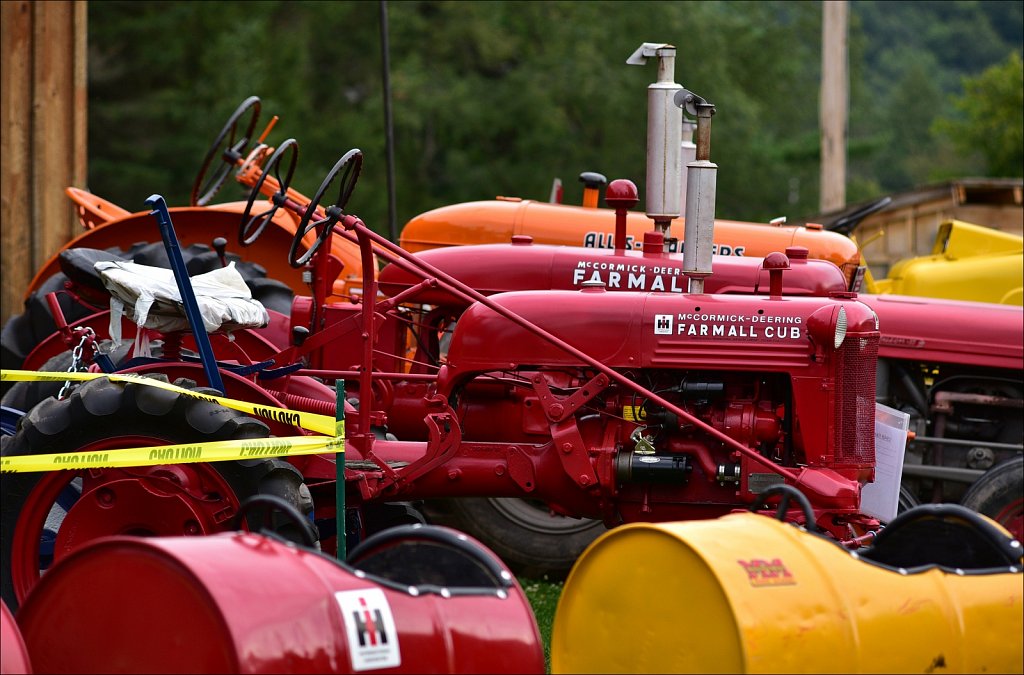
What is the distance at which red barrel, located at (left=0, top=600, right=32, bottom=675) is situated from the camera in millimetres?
3539

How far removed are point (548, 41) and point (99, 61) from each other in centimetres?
919

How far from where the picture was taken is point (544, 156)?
29047 mm

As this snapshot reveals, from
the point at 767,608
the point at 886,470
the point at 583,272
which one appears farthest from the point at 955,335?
the point at 767,608

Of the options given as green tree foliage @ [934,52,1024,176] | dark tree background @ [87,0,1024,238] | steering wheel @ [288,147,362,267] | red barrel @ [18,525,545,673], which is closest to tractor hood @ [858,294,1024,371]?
steering wheel @ [288,147,362,267]

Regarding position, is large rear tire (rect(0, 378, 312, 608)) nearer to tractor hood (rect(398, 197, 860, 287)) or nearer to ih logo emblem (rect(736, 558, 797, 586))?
ih logo emblem (rect(736, 558, 797, 586))

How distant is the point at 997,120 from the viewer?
22.3 m

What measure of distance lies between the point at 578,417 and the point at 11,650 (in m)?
2.89

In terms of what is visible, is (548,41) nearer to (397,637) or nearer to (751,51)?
(751,51)

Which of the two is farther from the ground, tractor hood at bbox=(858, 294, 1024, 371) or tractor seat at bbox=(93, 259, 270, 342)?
tractor seat at bbox=(93, 259, 270, 342)

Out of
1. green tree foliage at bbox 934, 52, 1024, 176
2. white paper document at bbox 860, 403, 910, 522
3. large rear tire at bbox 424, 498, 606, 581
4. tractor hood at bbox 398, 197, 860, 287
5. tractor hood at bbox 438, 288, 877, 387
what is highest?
green tree foliage at bbox 934, 52, 1024, 176

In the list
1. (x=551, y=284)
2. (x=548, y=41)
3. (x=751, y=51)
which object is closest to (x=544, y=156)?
(x=548, y=41)

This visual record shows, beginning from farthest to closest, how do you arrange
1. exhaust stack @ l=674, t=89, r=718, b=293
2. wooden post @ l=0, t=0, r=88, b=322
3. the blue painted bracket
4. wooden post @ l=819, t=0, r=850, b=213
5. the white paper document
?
wooden post @ l=819, t=0, r=850, b=213 < wooden post @ l=0, t=0, r=88, b=322 < the white paper document < exhaust stack @ l=674, t=89, r=718, b=293 < the blue painted bracket

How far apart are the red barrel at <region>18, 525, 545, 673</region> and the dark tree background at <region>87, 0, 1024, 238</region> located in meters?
19.1

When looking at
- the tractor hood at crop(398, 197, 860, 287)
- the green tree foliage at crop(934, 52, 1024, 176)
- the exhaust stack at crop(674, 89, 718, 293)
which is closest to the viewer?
the exhaust stack at crop(674, 89, 718, 293)
